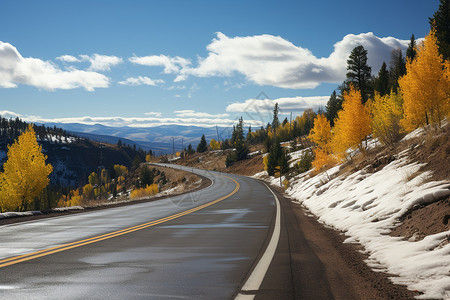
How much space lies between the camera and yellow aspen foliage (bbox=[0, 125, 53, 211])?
41000mm

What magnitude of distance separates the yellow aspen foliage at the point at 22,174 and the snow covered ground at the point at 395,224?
38.4 m

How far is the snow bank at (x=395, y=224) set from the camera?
458cm

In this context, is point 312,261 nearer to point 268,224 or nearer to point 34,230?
point 268,224

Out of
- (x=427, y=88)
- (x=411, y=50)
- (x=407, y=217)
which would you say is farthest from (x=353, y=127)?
(x=411, y=50)

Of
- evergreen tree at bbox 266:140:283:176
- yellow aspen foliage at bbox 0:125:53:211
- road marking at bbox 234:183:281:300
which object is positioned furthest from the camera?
evergreen tree at bbox 266:140:283:176

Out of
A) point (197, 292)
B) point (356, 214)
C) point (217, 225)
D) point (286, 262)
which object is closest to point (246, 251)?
point (286, 262)

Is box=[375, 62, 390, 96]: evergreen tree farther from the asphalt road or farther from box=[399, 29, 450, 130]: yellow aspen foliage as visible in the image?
the asphalt road

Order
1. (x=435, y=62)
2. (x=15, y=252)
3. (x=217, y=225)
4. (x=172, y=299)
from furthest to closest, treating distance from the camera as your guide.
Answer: (x=435, y=62)
(x=217, y=225)
(x=15, y=252)
(x=172, y=299)

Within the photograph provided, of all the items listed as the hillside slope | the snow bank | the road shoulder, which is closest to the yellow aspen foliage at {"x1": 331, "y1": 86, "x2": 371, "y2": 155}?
the hillside slope

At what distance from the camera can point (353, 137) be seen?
1341 inches

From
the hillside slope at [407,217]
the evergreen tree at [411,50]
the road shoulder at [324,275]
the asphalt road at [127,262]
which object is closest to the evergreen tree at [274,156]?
the evergreen tree at [411,50]

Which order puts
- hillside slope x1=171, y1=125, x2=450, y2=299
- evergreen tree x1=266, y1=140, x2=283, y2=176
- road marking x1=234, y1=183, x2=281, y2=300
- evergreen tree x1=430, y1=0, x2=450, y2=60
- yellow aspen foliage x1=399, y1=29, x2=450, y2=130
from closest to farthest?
road marking x1=234, y1=183, x2=281, y2=300 → hillside slope x1=171, y1=125, x2=450, y2=299 → yellow aspen foliage x1=399, y1=29, x2=450, y2=130 → evergreen tree x1=430, y1=0, x2=450, y2=60 → evergreen tree x1=266, y1=140, x2=283, y2=176

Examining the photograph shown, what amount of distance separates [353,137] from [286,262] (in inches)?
1216

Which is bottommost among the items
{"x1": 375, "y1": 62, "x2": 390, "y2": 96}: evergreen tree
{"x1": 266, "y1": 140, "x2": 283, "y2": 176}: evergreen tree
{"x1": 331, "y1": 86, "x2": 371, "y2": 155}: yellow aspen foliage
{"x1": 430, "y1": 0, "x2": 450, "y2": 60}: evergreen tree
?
{"x1": 266, "y1": 140, "x2": 283, "y2": 176}: evergreen tree
